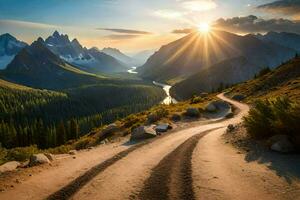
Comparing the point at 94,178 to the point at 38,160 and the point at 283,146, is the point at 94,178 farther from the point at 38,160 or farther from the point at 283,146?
the point at 283,146

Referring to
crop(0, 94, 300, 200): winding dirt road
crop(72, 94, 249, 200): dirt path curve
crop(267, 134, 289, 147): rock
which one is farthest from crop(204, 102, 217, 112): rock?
crop(0, 94, 300, 200): winding dirt road

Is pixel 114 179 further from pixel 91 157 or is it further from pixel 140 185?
pixel 91 157

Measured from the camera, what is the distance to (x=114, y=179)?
58.6 feet

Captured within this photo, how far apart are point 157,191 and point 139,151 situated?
10.9m

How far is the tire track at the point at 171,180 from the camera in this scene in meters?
15.0

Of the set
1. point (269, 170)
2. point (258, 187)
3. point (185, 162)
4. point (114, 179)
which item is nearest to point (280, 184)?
point (258, 187)

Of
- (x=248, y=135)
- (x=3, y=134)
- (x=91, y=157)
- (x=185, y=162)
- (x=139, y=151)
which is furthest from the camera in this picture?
(x=3, y=134)

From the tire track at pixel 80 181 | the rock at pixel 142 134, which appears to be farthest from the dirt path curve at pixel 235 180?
the rock at pixel 142 134

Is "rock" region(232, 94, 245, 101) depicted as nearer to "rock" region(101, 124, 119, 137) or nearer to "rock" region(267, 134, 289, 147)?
"rock" region(101, 124, 119, 137)

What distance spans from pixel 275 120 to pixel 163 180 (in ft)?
39.2

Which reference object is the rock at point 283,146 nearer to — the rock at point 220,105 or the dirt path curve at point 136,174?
the dirt path curve at point 136,174

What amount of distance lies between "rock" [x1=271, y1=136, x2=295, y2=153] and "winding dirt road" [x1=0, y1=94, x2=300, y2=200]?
2.42 metres

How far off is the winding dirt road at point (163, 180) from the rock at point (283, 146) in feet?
7.92

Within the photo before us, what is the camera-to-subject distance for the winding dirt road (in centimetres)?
1531
